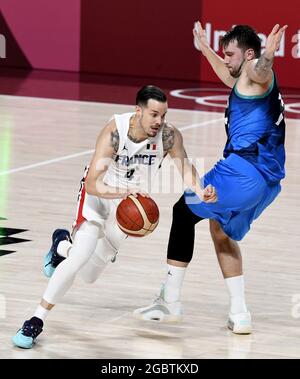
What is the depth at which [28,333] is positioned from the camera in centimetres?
662

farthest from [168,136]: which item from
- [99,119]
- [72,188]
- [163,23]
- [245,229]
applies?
[163,23]

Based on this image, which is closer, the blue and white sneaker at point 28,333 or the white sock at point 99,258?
the blue and white sneaker at point 28,333

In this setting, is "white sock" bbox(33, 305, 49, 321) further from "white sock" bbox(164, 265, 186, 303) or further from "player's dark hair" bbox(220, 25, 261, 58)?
"player's dark hair" bbox(220, 25, 261, 58)

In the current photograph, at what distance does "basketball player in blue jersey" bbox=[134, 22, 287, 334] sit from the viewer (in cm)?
697

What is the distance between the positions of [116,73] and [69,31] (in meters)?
0.98

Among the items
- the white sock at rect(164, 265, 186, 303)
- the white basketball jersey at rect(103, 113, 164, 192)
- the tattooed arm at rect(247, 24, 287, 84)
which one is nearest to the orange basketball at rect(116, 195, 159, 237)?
the white basketball jersey at rect(103, 113, 164, 192)

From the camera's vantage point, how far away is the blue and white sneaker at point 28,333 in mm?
6609

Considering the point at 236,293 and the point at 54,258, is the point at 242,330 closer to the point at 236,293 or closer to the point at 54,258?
the point at 236,293

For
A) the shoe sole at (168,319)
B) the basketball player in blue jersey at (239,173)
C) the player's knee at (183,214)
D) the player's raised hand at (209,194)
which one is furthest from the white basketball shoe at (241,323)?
the player's raised hand at (209,194)

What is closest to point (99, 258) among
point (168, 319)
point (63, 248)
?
point (63, 248)

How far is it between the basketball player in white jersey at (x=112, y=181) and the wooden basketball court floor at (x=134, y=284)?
0.32 meters

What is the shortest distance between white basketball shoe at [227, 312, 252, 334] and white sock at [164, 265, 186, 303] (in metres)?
0.37

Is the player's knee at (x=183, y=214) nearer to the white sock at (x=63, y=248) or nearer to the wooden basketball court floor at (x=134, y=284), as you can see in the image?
the wooden basketball court floor at (x=134, y=284)

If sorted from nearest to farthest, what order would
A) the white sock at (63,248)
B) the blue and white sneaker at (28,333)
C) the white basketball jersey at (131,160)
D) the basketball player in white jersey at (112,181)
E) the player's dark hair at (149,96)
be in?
1. the blue and white sneaker at (28,333)
2. the basketball player in white jersey at (112,181)
3. the player's dark hair at (149,96)
4. the white basketball jersey at (131,160)
5. the white sock at (63,248)
